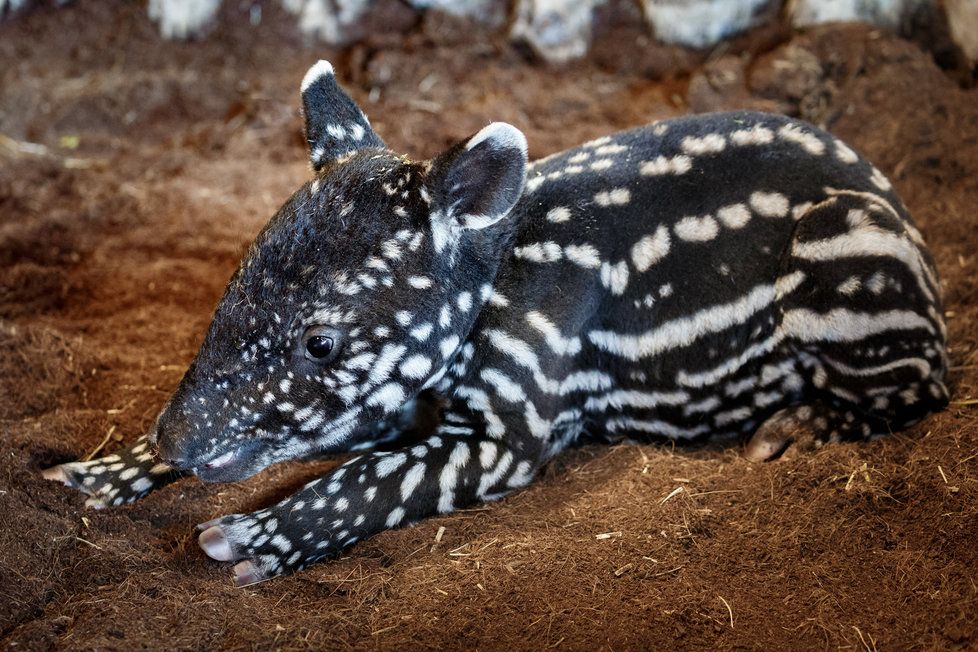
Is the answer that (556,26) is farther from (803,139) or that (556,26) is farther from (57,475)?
(57,475)

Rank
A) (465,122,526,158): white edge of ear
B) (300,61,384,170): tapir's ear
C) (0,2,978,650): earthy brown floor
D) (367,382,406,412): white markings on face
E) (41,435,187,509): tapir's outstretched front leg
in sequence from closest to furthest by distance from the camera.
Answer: (0,2,978,650): earthy brown floor
(465,122,526,158): white edge of ear
(367,382,406,412): white markings on face
(41,435,187,509): tapir's outstretched front leg
(300,61,384,170): tapir's ear

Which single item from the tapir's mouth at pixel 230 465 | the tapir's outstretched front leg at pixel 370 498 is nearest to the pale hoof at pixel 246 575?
the tapir's outstretched front leg at pixel 370 498

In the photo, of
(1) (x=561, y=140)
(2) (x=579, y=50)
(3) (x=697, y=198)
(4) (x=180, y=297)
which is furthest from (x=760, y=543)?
(2) (x=579, y=50)

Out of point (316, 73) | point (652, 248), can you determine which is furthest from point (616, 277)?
point (316, 73)

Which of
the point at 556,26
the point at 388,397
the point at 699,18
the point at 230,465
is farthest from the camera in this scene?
the point at 556,26

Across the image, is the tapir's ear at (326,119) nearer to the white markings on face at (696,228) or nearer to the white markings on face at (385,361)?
the white markings on face at (385,361)

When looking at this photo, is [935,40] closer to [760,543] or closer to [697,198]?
[697,198]

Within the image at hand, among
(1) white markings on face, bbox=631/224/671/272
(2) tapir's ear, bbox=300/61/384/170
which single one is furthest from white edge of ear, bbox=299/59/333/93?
(1) white markings on face, bbox=631/224/671/272

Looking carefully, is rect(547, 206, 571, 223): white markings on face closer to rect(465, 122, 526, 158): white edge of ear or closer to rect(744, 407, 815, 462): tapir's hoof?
rect(465, 122, 526, 158): white edge of ear
